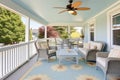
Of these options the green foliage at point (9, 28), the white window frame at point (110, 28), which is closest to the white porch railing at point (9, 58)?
the white window frame at point (110, 28)

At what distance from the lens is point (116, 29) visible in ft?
16.1

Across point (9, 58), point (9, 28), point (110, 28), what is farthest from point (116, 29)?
point (9, 28)

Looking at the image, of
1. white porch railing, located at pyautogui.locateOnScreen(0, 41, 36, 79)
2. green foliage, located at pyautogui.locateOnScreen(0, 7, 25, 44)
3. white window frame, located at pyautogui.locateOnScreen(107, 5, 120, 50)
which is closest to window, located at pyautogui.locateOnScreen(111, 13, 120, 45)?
white window frame, located at pyautogui.locateOnScreen(107, 5, 120, 50)

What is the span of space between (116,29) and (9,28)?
1084 cm

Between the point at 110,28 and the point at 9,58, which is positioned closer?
the point at 9,58

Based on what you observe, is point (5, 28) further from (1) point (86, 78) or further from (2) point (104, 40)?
(1) point (86, 78)

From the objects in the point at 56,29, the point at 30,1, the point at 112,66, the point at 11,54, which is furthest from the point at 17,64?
the point at 56,29

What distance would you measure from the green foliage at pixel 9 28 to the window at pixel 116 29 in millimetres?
10098

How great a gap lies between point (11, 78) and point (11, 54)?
2.96 feet

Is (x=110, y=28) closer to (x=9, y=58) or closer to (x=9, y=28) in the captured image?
(x=9, y=58)

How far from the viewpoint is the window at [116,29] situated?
475 centimetres

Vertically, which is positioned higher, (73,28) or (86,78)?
(73,28)

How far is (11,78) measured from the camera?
11.5 ft

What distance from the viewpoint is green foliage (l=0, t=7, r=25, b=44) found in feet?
40.2
